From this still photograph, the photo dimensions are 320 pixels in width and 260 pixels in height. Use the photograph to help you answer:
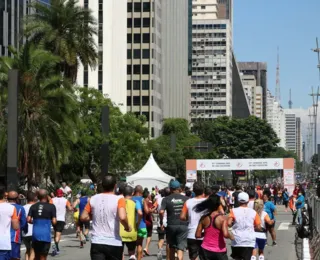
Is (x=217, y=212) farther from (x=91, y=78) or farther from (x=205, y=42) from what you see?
(x=205, y=42)

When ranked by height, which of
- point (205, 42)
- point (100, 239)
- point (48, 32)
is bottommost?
point (100, 239)

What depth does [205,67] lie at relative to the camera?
190250 mm

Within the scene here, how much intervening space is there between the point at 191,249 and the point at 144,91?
99.2 meters

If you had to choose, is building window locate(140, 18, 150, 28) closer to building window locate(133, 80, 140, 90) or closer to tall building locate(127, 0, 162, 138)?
tall building locate(127, 0, 162, 138)

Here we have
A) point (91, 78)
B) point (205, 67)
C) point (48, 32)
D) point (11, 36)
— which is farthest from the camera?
point (205, 67)

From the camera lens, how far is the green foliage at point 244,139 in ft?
363

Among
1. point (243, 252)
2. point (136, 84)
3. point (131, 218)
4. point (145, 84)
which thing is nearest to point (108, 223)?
point (243, 252)

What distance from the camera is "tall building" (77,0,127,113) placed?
104188mm

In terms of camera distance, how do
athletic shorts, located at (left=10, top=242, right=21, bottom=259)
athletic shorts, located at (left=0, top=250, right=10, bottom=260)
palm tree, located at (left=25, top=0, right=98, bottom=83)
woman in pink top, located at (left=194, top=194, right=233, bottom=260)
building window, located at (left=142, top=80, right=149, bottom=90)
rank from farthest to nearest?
building window, located at (left=142, top=80, right=149, bottom=90)
palm tree, located at (left=25, top=0, right=98, bottom=83)
athletic shorts, located at (left=10, top=242, right=21, bottom=259)
athletic shorts, located at (left=0, top=250, right=10, bottom=260)
woman in pink top, located at (left=194, top=194, right=233, bottom=260)

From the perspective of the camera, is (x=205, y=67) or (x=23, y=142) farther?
(x=205, y=67)

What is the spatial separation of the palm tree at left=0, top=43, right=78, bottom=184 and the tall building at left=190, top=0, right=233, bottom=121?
148 m

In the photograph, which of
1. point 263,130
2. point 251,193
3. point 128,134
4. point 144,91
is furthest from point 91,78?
point 251,193

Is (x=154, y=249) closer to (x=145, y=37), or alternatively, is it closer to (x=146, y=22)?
(x=145, y=37)

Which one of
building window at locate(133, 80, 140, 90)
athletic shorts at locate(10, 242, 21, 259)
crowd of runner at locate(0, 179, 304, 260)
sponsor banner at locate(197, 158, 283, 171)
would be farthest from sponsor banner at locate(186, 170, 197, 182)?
building window at locate(133, 80, 140, 90)
